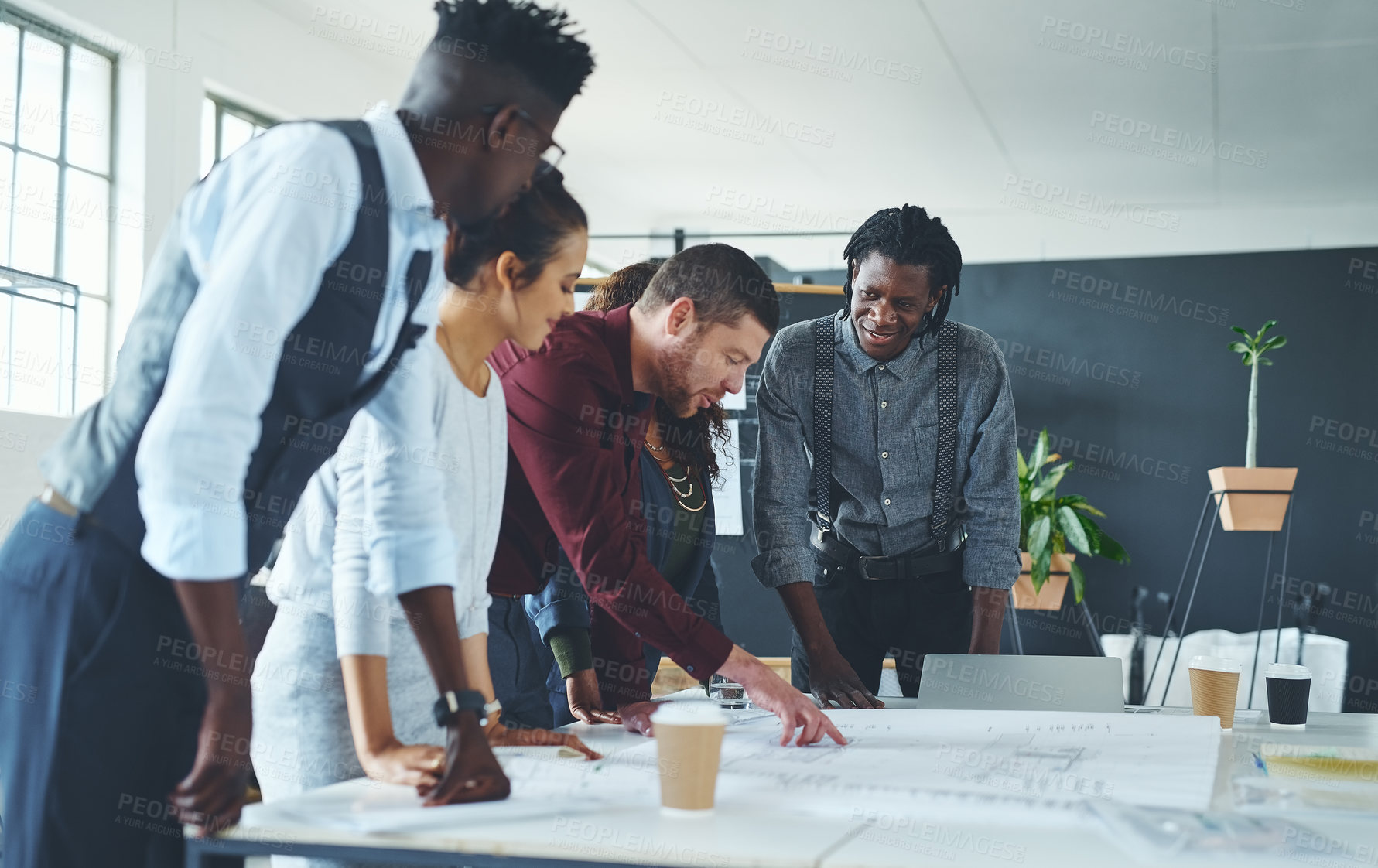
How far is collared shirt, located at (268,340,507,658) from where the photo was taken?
1124mm

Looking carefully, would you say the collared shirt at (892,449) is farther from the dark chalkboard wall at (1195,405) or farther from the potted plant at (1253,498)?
the dark chalkboard wall at (1195,405)

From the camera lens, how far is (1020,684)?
182 centimetres

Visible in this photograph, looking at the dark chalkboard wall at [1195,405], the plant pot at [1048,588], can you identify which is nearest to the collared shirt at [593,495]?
the plant pot at [1048,588]

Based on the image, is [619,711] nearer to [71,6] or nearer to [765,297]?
[765,297]

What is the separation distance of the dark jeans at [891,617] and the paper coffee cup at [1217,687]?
23.1 inches

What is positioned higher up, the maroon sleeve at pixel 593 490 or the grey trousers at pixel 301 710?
the maroon sleeve at pixel 593 490

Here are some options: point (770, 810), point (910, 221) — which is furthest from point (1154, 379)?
point (770, 810)

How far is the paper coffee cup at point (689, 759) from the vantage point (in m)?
0.95

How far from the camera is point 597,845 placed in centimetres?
86

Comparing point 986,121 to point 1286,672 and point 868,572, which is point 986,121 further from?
point 1286,672

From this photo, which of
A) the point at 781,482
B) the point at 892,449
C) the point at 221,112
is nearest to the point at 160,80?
the point at 221,112

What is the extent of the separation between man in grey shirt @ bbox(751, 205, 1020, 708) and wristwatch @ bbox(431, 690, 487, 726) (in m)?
1.07

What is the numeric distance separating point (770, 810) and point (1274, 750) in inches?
28.0

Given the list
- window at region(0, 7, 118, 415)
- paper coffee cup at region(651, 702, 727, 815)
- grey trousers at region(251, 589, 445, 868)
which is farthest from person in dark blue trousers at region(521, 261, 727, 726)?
window at region(0, 7, 118, 415)
